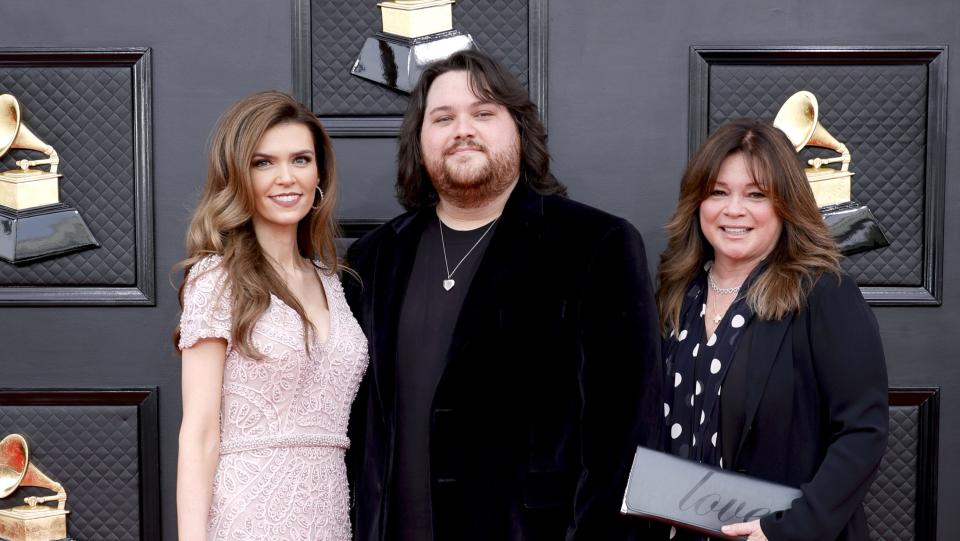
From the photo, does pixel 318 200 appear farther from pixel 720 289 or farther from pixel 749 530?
pixel 749 530

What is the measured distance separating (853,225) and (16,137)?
2.52 m

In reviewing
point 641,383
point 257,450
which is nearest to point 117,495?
point 257,450

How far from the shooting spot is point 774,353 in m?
2.26

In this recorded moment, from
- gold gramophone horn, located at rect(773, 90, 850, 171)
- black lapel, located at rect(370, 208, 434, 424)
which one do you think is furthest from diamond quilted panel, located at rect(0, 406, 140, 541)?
gold gramophone horn, located at rect(773, 90, 850, 171)

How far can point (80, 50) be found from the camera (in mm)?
2951

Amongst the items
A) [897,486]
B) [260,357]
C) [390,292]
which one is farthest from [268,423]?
[897,486]

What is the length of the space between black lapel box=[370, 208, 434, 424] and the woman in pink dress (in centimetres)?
6

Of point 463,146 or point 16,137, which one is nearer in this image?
point 463,146

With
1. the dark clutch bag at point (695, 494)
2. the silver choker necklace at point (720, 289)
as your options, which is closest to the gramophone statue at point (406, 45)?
the silver choker necklace at point (720, 289)

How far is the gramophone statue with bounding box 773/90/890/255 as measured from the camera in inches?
116

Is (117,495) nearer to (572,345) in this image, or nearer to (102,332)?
(102,332)

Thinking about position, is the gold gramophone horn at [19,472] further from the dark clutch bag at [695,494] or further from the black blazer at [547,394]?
the dark clutch bag at [695,494]

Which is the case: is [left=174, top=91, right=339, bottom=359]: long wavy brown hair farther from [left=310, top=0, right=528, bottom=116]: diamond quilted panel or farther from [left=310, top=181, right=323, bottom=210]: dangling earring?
[left=310, top=0, right=528, bottom=116]: diamond quilted panel

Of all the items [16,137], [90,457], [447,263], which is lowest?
[90,457]
